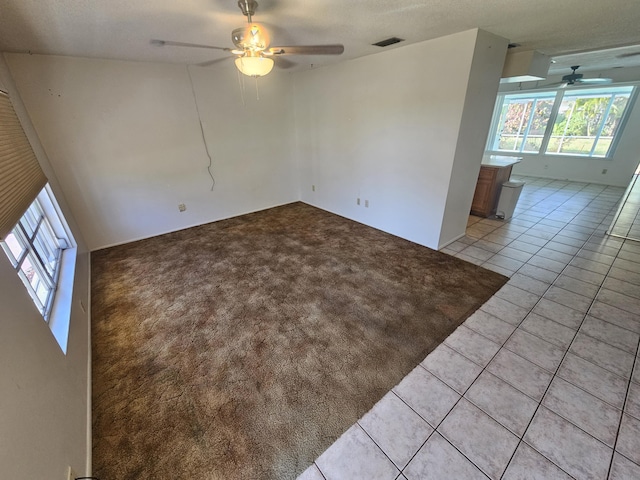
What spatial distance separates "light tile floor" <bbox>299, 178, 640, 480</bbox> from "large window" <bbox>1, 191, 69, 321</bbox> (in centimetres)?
201

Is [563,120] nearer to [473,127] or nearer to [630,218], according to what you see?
[630,218]

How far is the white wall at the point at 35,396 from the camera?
0.91 meters

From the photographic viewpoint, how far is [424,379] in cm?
177

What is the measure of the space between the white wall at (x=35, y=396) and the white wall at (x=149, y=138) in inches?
101

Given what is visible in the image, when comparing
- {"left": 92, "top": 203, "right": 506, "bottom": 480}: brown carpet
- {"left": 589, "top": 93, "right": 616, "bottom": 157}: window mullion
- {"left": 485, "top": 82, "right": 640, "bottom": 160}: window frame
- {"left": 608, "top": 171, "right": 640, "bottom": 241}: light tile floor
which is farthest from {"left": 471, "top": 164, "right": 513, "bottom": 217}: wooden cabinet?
{"left": 589, "top": 93, "right": 616, "bottom": 157}: window mullion

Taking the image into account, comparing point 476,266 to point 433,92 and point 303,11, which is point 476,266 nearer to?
point 433,92

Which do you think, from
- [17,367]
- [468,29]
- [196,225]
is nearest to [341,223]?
[196,225]

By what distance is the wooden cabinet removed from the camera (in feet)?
13.3

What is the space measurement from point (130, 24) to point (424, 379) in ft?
10.9

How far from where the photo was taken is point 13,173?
1.69m

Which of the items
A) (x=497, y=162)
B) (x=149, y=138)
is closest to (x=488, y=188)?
(x=497, y=162)

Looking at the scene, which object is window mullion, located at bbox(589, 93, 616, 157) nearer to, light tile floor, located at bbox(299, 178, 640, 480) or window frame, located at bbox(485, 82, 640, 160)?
window frame, located at bbox(485, 82, 640, 160)

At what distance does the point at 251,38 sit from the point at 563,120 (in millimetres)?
7707

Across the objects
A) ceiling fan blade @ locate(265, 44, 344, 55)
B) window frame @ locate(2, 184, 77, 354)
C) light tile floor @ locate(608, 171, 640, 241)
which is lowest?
light tile floor @ locate(608, 171, 640, 241)
